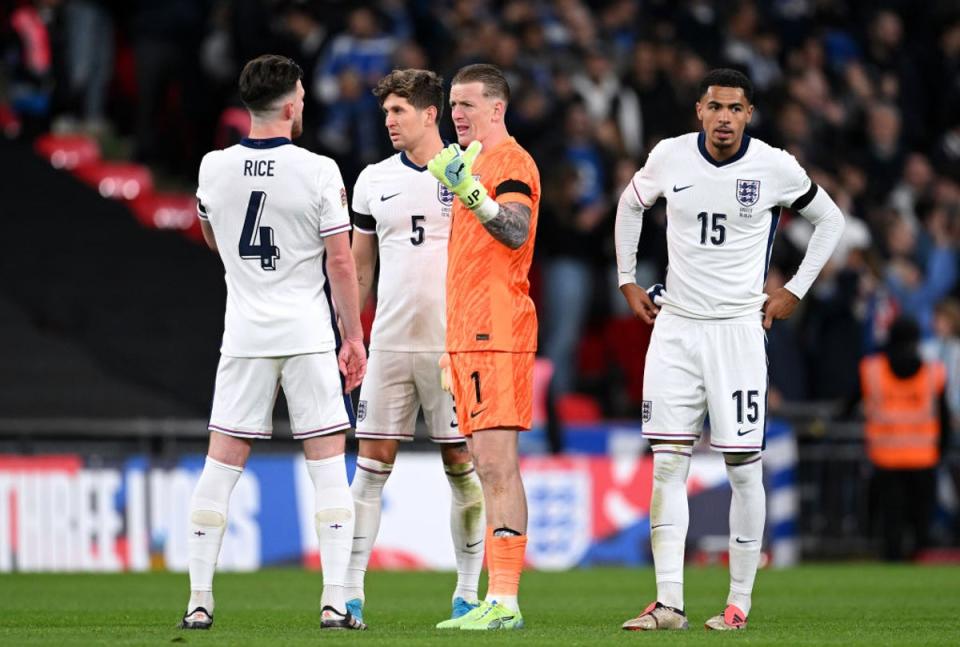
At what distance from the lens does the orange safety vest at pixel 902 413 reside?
18484 mm

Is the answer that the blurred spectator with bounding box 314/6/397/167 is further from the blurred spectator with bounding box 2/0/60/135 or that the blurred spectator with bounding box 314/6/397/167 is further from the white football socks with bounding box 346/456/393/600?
the white football socks with bounding box 346/456/393/600

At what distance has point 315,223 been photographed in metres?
9.28

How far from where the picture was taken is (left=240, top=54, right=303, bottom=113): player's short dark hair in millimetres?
9172

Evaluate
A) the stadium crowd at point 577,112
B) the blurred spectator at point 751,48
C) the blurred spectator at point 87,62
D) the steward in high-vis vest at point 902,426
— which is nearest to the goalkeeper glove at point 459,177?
the stadium crowd at point 577,112

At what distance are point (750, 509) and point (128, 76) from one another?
13962mm

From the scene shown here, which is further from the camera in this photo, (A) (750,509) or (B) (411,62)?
(B) (411,62)

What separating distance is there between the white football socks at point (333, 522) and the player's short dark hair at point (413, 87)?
1938mm

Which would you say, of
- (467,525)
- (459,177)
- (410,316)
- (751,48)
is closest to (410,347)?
(410,316)

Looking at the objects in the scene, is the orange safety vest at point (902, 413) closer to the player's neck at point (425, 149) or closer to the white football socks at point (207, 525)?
the player's neck at point (425, 149)

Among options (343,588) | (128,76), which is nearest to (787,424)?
(128,76)

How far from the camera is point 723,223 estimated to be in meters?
9.89

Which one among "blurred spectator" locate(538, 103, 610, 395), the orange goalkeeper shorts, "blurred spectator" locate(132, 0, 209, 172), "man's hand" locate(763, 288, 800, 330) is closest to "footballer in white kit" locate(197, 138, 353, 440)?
the orange goalkeeper shorts

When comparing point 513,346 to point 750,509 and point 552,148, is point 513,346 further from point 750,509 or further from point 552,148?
point 552,148

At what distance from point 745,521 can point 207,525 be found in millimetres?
2711
